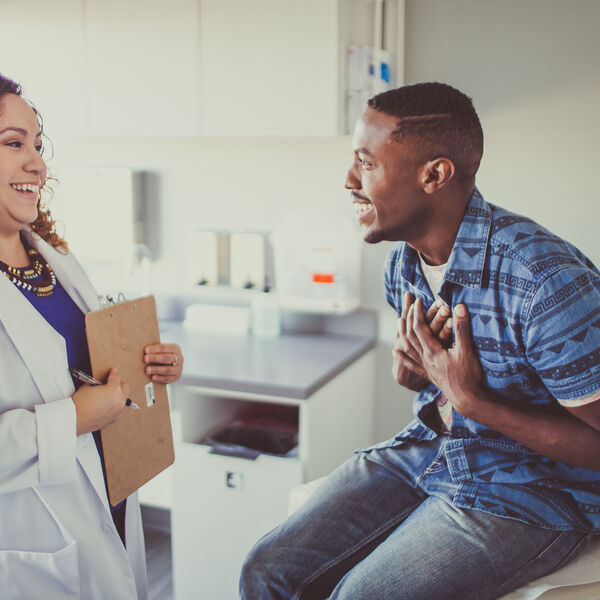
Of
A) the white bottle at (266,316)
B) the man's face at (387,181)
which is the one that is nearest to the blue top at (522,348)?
the man's face at (387,181)

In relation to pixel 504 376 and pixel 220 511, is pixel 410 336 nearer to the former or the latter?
pixel 504 376

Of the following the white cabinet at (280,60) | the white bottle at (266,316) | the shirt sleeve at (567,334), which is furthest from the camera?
the white bottle at (266,316)

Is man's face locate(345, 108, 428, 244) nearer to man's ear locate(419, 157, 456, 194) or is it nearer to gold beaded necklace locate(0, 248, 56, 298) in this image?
man's ear locate(419, 157, 456, 194)

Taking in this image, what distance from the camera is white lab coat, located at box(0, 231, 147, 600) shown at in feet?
3.88

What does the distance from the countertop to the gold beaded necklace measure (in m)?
0.66

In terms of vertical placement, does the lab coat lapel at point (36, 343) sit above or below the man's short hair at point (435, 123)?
below

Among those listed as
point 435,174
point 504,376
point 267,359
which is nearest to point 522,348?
point 504,376

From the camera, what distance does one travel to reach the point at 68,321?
4.53 ft

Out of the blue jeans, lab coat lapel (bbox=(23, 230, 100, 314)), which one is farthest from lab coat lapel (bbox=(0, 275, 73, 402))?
the blue jeans

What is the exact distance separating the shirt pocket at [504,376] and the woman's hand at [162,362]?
0.64m

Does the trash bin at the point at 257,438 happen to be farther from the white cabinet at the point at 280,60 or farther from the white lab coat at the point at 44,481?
the white cabinet at the point at 280,60

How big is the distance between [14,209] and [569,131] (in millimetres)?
1614

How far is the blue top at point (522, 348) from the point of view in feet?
3.83

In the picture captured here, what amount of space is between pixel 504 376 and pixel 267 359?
0.99 meters
